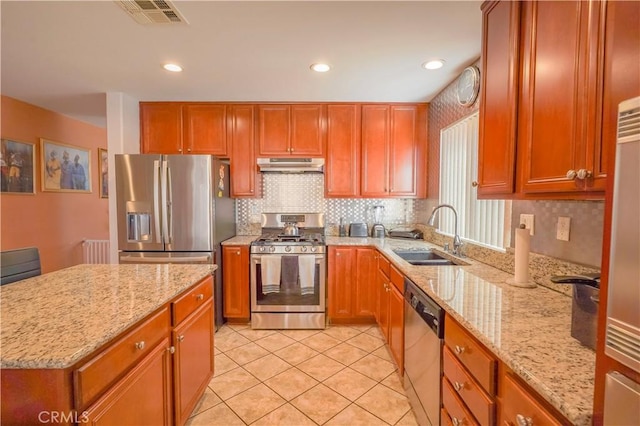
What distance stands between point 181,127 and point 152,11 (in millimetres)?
1698

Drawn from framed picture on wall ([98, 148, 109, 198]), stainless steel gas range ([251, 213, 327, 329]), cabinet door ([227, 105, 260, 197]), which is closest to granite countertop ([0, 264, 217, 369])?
stainless steel gas range ([251, 213, 327, 329])

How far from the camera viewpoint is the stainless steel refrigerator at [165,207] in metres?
2.77

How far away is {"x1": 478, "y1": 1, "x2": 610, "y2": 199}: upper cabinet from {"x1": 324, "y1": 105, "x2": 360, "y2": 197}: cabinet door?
1.77 meters

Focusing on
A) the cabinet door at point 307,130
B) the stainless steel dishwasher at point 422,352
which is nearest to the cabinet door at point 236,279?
the cabinet door at point 307,130

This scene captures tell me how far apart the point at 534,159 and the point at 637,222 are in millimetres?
791

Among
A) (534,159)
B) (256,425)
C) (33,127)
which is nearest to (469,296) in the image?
(534,159)

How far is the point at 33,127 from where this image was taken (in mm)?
3389

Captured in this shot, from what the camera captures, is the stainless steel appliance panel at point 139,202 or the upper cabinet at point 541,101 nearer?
the upper cabinet at point 541,101

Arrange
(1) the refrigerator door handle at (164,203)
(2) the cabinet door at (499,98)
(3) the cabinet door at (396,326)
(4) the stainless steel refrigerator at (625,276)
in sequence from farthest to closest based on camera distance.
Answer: (1) the refrigerator door handle at (164,203)
(3) the cabinet door at (396,326)
(2) the cabinet door at (499,98)
(4) the stainless steel refrigerator at (625,276)

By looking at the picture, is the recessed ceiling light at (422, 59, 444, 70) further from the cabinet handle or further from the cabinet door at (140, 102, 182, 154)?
the cabinet door at (140, 102, 182, 154)

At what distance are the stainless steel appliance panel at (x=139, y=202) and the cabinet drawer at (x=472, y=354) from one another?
103 inches

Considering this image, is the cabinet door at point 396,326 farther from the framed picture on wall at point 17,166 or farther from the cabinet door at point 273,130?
the framed picture on wall at point 17,166

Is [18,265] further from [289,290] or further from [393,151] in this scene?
[393,151]

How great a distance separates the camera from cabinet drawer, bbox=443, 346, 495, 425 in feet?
3.21
